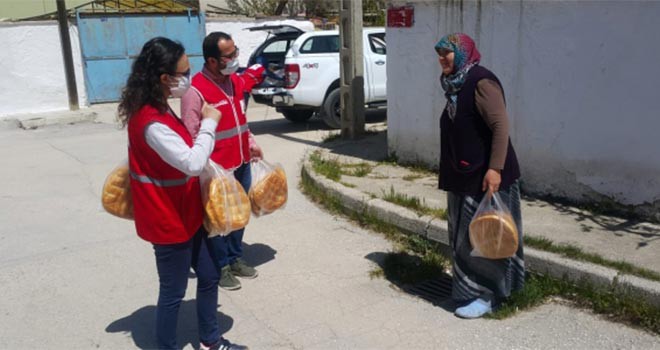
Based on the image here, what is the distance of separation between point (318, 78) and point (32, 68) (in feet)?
25.5

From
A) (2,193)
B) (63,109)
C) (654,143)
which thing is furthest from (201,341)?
(63,109)

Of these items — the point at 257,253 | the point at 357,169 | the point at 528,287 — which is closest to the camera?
the point at 528,287

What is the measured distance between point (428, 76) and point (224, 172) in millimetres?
4220

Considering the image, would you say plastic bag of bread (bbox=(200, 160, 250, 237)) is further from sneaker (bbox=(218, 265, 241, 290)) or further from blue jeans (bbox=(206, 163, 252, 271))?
sneaker (bbox=(218, 265, 241, 290))

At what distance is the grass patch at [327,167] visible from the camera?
24.1ft

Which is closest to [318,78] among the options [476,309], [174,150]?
[476,309]

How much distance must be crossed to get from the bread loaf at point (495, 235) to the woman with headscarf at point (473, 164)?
17 cm

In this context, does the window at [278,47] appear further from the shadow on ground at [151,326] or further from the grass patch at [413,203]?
the shadow on ground at [151,326]

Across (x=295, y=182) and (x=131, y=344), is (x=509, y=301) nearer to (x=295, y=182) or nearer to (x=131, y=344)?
(x=131, y=344)

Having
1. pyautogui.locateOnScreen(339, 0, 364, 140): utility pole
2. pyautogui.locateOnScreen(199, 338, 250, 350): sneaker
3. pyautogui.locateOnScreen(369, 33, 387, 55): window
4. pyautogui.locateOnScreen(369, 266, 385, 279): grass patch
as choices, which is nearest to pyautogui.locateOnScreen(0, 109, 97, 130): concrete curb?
pyautogui.locateOnScreen(369, 33, 387, 55): window

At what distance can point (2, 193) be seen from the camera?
25.6ft

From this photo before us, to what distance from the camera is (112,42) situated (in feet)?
52.2

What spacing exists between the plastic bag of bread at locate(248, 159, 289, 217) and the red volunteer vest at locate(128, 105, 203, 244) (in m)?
1.36

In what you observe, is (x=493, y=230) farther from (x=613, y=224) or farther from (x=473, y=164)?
(x=613, y=224)
